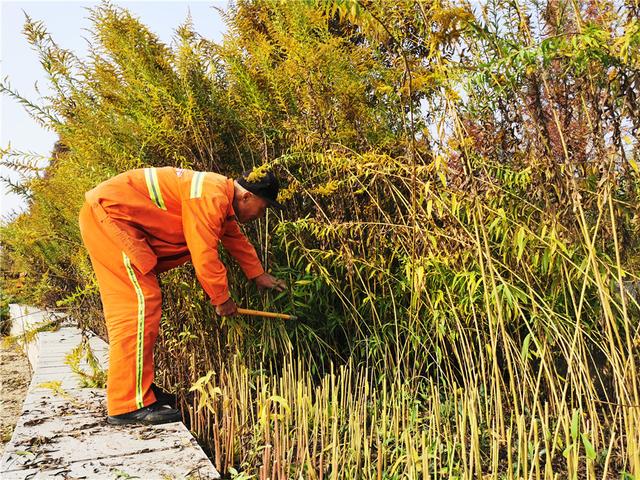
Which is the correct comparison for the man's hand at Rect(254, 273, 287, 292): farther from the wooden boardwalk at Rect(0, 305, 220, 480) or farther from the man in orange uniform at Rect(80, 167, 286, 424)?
the wooden boardwalk at Rect(0, 305, 220, 480)

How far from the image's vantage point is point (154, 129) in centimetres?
266

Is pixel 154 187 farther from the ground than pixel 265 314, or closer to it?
farther from the ground

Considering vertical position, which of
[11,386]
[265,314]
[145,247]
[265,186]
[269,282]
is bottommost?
[11,386]

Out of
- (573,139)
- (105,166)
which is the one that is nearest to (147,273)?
(105,166)

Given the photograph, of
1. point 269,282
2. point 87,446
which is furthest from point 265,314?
point 87,446

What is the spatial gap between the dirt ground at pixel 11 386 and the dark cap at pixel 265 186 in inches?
84.1

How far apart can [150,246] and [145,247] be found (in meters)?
0.09

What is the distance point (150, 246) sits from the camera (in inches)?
106

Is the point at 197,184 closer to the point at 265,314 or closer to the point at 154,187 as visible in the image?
the point at 154,187

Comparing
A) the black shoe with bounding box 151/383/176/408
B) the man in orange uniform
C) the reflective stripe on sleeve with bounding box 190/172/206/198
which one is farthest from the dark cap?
the black shoe with bounding box 151/383/176/408

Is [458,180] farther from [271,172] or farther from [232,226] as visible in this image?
[232,226]

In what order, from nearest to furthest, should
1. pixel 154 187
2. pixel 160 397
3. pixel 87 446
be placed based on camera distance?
pixel 87 446 → pixel 154 187 → pixel 160 397

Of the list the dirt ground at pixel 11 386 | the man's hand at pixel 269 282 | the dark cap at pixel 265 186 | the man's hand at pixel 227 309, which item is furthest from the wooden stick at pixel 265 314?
the dirt ground at pixel 11 386

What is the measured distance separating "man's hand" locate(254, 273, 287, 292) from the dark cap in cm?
34
